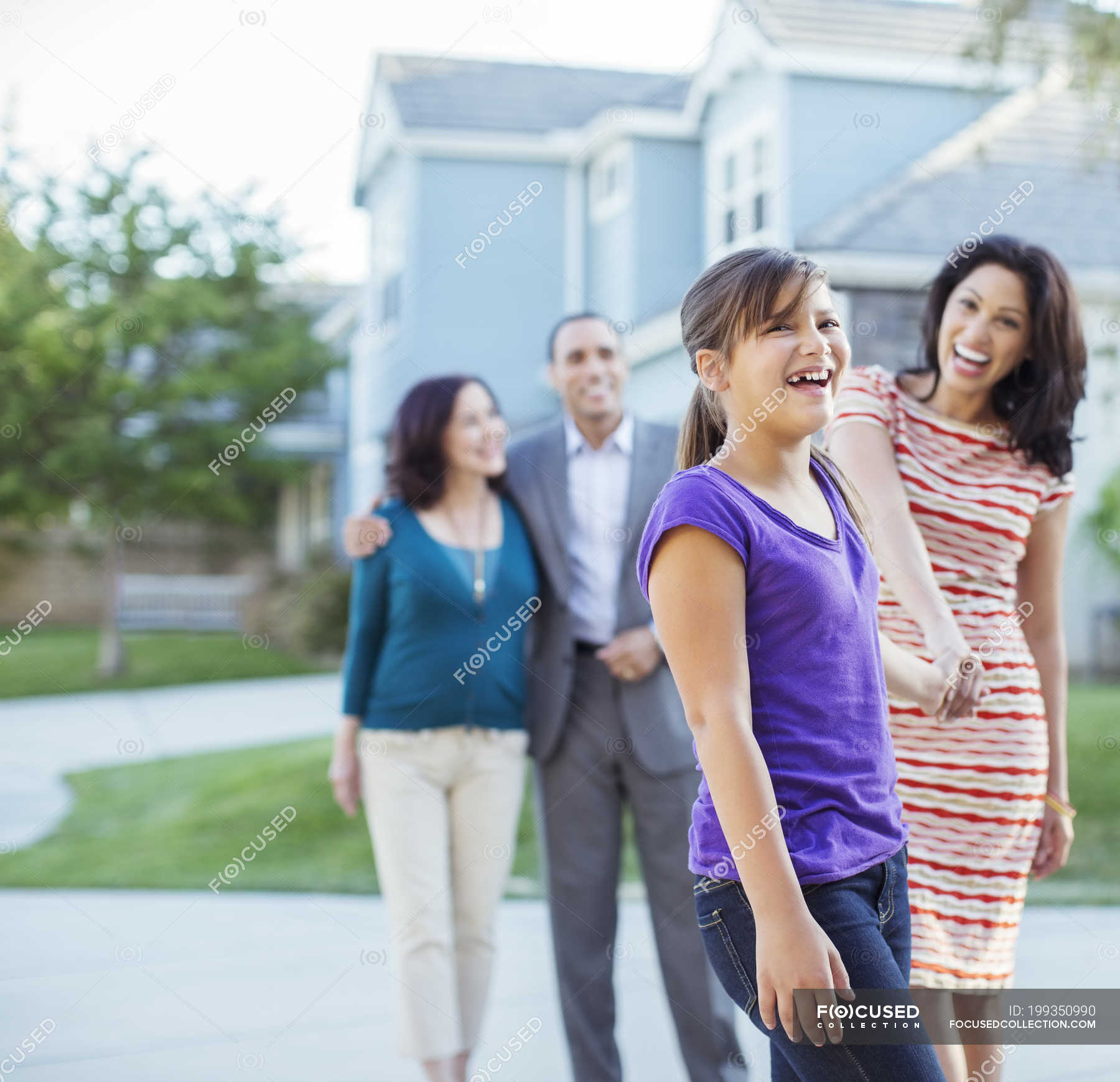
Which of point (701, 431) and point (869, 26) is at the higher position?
point (869, 26)

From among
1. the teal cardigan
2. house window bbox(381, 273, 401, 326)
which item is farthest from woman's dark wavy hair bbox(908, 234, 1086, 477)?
house window bbox(381, 273, 401, 326)

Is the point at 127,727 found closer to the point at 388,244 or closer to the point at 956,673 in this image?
the point at 388,244

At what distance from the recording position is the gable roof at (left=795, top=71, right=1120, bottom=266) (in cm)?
902

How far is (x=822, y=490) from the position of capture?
174 cm

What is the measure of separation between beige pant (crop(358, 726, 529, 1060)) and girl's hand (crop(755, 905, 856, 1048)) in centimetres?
164

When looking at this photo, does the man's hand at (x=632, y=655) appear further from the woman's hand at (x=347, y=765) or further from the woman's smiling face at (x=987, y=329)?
the woman's smiling face at (x=987, y=329)

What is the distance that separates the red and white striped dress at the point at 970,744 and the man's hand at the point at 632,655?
2.41 feet

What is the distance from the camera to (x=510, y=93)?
1390 cm

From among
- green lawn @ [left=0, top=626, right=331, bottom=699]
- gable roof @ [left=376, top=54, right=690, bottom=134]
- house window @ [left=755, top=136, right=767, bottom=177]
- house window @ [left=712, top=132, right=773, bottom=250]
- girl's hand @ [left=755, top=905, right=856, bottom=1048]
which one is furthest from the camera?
green lawn @ [left=0, top=626, right=331, bottom=699]

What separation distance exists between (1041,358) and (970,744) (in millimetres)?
710

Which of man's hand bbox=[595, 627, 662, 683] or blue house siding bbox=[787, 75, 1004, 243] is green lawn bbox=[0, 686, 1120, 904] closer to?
man's hand bbox=[595, 627, 662, 683]

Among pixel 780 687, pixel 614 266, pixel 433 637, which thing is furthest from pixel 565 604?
pixel 614 266

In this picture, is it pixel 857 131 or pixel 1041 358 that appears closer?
pixel 1041 358

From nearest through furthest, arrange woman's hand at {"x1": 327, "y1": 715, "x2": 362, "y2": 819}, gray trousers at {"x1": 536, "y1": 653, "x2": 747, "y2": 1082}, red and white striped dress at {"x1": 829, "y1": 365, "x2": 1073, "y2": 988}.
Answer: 1. red and white striped dress at {"x1": 829, "y1": 365, "x2": 1073, "y2": 988}
2. gray trousers at {"x1": 536, "y1": 653, "x2": 747, "y2": 1082}
3. woman's hand at {"x1": 327, "y1": 715, "x2": 362, "y2": 819}
